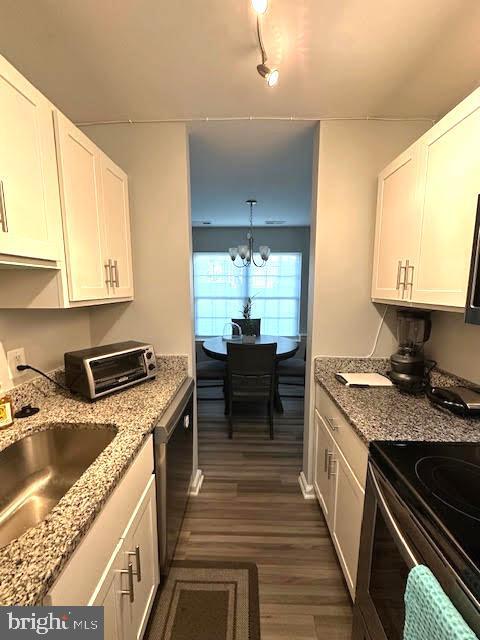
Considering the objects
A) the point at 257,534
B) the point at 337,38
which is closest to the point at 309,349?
the point at 257,534

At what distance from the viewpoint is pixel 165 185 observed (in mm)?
1867

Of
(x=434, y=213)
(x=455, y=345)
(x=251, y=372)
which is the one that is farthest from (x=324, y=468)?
(x=434, y=213)

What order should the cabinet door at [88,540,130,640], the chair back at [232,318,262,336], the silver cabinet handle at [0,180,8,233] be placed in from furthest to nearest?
the chair back at [232,318,262,336]
the silver cabinet handle at [0,180,8,233]
the cabinet door at [88,540,130,640]

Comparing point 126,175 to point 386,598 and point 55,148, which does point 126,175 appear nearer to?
point 55,148

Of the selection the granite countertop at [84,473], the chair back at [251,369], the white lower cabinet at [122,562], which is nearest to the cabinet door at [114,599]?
the white lower cabinet at [122,562]

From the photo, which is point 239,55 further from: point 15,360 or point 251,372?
point 251,372

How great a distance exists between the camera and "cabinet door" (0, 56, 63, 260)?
3.09 ft

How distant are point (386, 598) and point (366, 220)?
1.86 metres

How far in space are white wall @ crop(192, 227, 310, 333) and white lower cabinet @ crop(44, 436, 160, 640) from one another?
4.28 meters

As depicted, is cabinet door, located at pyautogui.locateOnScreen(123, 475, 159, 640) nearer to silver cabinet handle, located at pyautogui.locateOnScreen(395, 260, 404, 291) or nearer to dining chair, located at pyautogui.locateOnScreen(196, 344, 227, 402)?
silver cabinet handle, located at pyautogui.locateOnScreen(395, 260, 404, 291)

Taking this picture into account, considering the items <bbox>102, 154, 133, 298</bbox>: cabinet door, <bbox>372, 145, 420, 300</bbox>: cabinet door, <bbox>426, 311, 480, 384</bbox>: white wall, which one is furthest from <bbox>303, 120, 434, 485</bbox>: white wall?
<bbox>102, 154, 133, 298</bbox>: cabinet door

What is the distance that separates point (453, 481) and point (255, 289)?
451 cm

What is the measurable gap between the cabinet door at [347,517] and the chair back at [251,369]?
1.39 meters

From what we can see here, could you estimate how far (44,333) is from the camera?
1.57 meters
